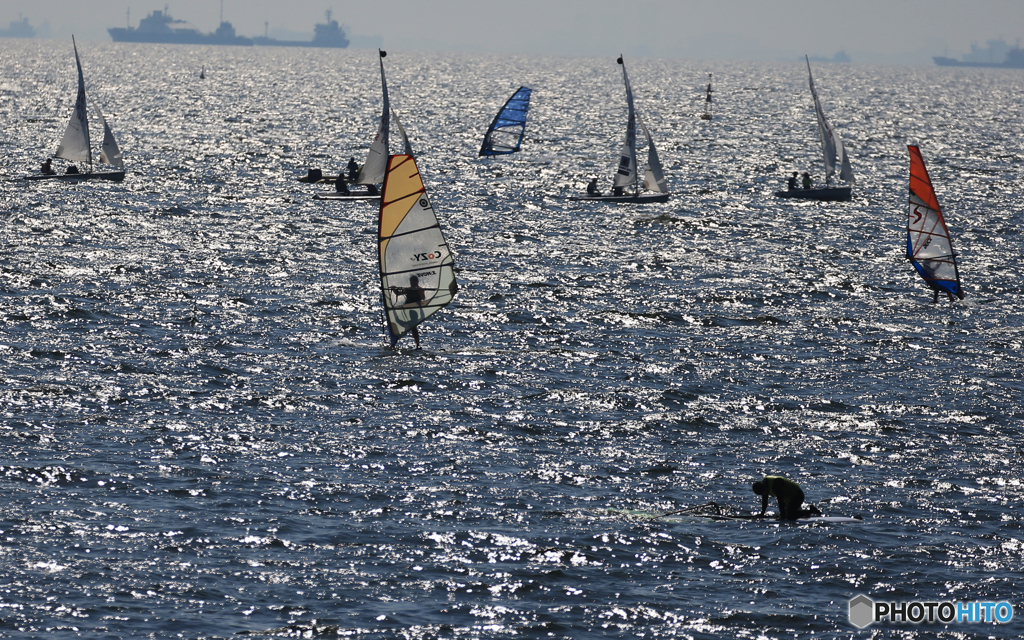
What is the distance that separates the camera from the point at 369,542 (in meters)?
26.3

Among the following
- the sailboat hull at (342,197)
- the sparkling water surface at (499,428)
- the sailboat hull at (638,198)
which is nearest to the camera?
the sparkling water surface at (499,428)

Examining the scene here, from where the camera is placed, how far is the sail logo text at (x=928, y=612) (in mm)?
23356

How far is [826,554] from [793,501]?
5.54 ft

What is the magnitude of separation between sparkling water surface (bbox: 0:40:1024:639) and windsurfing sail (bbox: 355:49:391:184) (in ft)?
14.7

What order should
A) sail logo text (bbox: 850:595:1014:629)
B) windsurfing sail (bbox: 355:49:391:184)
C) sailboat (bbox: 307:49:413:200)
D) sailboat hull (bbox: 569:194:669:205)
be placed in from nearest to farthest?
sail logo text (bbox: 850:595:1014:629)
windsurfing sail (bbox: 355:49:391:184)
sailboat (bbox: 307:49:413:200)
sailboat hull (bbox: 569:194:669:205)

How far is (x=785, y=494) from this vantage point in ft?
90.5

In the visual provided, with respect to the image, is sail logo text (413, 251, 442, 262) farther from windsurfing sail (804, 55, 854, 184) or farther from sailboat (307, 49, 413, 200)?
windsurfing sail (804, 55, 854, 184)

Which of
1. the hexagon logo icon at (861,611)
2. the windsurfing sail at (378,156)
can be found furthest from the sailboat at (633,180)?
the hexagon logo icon at (861,611)

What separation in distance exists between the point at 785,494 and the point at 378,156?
174 feet

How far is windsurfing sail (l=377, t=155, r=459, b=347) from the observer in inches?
1672

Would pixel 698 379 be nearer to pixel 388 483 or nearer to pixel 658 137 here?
pixel 388 483

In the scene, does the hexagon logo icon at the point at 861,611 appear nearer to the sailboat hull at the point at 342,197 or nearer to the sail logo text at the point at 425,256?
the sail logo text at the point at 425,256

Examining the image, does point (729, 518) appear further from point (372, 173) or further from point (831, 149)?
point (831, 149)

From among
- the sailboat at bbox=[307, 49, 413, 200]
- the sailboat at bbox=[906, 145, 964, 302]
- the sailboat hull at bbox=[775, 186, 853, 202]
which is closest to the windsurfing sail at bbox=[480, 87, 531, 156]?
the sailboat at bbox=[307, 49, 413, 200]
